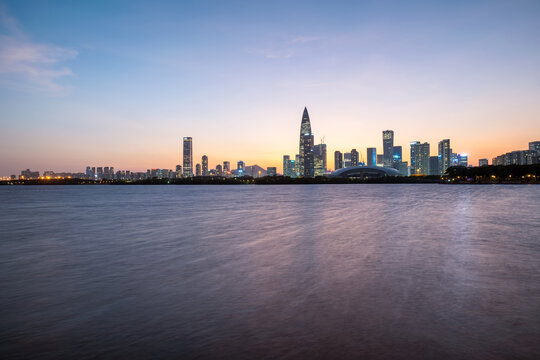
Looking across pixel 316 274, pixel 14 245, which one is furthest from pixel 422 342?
pixel 14 245

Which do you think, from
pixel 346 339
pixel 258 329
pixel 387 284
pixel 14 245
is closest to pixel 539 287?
pixel 387 284

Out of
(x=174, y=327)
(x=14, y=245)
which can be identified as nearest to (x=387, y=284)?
(x=174, y=327)

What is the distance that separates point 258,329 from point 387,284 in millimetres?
5554

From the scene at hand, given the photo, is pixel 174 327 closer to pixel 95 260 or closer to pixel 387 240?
pixel 95 260

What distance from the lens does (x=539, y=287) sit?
10938 mm

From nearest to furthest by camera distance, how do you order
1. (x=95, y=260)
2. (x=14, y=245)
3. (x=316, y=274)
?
1. (x=316, y=274)
2. (x=95, y=260)
3. (x=14, y=245)

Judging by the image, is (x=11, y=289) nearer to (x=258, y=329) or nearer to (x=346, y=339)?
(x=258, y=329)

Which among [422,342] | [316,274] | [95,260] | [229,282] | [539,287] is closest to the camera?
[422,342]

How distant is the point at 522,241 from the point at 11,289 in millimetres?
25220

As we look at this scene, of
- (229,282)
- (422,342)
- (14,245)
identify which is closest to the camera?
(422,342)

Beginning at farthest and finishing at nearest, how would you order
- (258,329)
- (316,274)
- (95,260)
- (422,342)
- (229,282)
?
(95,260) → (316,274) → (229,282) → (258,329) → (422,342)

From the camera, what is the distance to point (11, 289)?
444 inches

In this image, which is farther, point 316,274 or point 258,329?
point 316,274

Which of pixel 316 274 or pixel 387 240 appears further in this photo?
pixel 387 240
